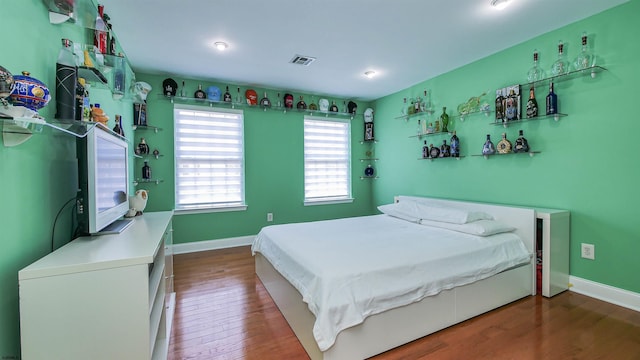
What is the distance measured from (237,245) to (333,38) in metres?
3.16

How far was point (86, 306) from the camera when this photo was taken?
3.68ft

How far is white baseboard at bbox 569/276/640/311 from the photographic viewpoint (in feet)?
7.22

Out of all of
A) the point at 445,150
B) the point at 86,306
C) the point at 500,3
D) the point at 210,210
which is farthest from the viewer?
the point at 210,210

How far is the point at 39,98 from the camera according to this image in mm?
1131

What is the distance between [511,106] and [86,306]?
3.71 meters

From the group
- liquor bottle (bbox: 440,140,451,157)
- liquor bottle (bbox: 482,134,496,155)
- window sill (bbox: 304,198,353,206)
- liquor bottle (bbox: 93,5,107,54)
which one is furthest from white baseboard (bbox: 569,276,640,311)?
liquor bottle (bbox: 93,5,107,54)

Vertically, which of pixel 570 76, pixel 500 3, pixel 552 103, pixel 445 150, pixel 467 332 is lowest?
pixel 467 332

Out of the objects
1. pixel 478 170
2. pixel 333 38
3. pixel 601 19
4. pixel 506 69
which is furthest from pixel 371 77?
pixel 601 19

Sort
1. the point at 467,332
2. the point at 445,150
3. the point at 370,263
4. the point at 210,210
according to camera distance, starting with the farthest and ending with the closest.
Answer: the point at 210,210 → the point at 445,150 → the point at 467,332 → the point at 370,263

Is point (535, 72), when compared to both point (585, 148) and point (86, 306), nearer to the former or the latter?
point (585, 148)

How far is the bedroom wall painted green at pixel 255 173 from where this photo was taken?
373 cm

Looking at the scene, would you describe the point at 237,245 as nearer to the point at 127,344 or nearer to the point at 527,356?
the point at 127,344

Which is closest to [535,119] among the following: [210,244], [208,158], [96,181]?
[96,181]

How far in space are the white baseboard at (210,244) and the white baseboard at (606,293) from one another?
12.7ft
